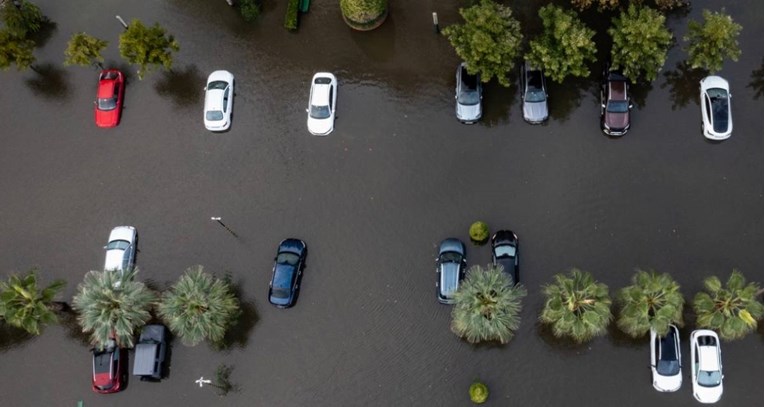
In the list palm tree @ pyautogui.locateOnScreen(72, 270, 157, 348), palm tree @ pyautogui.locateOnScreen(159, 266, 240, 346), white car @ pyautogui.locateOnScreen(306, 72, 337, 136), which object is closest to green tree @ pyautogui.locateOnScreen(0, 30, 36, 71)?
palm tree @ pyautogui.locateOnScreen(72, 270, 157, 348)

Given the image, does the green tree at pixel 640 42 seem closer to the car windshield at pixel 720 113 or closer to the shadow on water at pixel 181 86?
the car windshield at pixel 720 113

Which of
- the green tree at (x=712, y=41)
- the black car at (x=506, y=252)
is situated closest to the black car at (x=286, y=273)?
the black car at (x=506, y=252)

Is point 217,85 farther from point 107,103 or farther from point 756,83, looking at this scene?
point 756,83

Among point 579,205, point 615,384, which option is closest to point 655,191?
point 579,205

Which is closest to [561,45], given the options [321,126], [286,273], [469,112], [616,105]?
[616,105]

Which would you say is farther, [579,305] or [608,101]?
[608,101]
